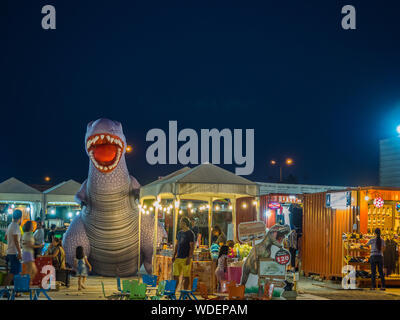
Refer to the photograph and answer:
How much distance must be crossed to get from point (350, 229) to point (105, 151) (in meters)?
7.49

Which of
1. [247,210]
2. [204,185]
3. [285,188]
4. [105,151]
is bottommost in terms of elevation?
[247,210]

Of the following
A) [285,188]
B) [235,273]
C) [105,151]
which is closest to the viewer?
[235,273]

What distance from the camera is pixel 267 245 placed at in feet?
36.4

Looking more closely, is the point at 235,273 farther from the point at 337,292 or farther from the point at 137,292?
the point at 337,292

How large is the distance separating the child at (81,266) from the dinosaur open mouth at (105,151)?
2.21 metres

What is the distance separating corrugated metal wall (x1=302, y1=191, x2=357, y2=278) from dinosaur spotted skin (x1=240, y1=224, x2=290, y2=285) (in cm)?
659

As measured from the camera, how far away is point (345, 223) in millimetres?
17453

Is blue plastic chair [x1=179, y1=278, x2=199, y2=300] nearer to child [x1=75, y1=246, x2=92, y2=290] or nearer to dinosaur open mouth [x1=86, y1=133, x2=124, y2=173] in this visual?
child [x1=75, y1=246, x2=92, y2=290]

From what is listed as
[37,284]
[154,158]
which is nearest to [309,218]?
[154,158]

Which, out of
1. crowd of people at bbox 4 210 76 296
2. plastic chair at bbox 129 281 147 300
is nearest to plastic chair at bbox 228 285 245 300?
Result: plastic chair at bbox 129 281 147 300

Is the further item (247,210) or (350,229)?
(247,210)

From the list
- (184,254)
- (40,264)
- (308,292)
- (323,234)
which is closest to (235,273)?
(184,254)
